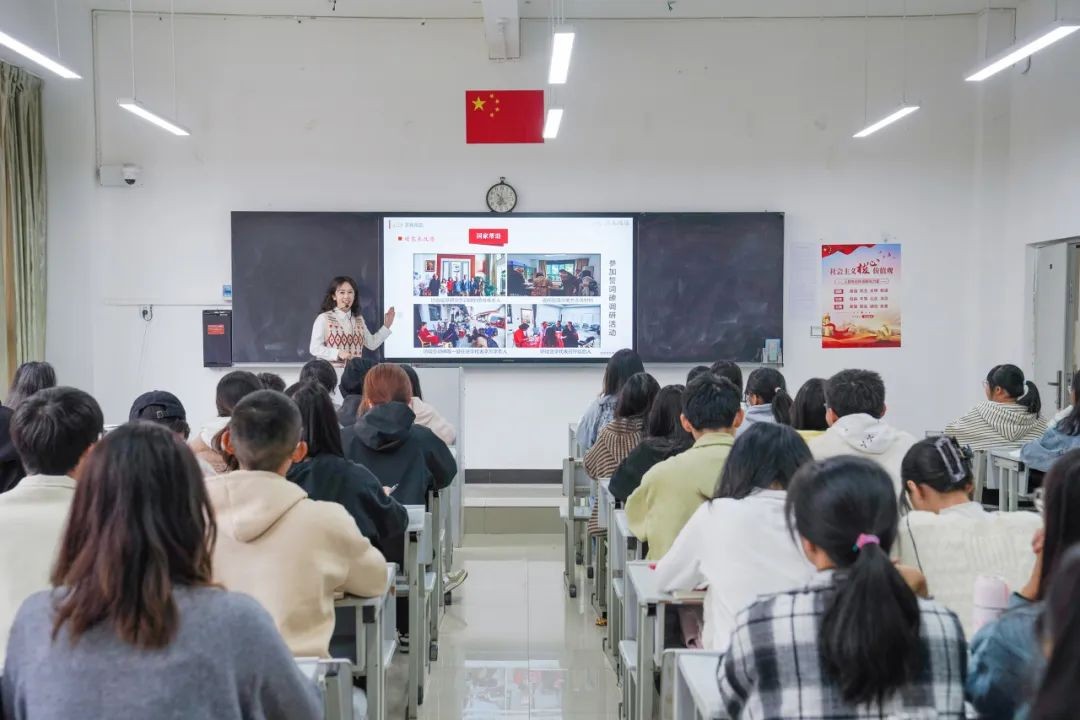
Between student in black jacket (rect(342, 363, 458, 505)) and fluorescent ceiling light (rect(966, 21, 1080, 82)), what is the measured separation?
341 centimetres

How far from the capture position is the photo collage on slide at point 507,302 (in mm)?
7258

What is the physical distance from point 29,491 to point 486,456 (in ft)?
18.2

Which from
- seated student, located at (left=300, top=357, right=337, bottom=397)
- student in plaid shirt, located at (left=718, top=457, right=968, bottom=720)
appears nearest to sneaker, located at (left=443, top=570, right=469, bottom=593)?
seated student, located at (left=300, top=357, right=337, bottom=397)

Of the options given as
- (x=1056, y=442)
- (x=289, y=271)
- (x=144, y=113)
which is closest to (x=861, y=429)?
(x=1056, y=442)

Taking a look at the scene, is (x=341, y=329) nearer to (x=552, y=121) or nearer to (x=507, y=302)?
(x=507, y=302)

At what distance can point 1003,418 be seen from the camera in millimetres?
5191

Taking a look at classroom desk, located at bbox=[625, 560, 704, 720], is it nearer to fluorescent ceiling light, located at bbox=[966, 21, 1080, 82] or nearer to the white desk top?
the white desk top

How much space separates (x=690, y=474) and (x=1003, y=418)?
10.2 ft

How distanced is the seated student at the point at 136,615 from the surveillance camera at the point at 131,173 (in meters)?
6.45

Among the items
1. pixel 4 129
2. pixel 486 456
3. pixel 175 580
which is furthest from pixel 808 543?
pixel 4 129

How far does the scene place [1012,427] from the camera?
518 cm

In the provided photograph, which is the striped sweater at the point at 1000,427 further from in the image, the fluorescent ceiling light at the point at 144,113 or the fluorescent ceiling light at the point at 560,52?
the fluorescent ceiling light at the point at 144,113

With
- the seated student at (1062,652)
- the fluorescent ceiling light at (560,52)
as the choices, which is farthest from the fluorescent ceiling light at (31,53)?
the seated student at (1062,652)

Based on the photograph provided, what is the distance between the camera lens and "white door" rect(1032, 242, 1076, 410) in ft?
22.4
